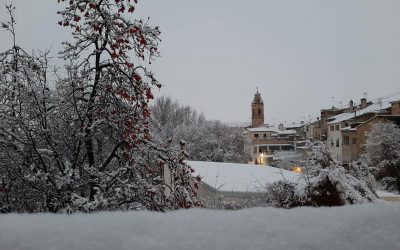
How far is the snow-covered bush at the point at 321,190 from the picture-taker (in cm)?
612

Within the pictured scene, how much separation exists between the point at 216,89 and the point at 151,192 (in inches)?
1127

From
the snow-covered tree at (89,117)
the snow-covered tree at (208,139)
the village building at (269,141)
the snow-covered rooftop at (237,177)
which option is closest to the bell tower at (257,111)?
the village building at (269,141)

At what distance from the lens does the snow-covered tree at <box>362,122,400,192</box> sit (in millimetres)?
19719

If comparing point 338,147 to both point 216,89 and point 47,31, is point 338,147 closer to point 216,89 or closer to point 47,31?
point 216,89

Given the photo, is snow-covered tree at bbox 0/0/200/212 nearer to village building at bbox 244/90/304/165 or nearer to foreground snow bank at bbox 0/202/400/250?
foreground snow bank at bbox 0/202/400/250

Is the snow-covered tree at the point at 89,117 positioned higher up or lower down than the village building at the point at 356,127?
lower down

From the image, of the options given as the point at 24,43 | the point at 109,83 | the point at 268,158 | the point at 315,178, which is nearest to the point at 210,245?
the point at 109,83

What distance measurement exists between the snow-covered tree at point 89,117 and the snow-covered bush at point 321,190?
3014 millimetres

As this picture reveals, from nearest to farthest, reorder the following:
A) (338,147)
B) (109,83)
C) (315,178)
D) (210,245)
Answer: (210,245), (109,83), (315,178), (338,147)

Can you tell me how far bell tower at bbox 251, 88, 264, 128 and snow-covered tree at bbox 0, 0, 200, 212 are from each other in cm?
5979

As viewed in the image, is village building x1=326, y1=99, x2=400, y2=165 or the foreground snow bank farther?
village building x1=326, y1=99, x2=400, y2=165

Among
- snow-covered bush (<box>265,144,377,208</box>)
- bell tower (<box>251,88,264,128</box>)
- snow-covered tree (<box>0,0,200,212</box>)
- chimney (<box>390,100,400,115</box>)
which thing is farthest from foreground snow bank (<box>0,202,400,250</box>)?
bell tower (<box>251,88,264,128</box>)

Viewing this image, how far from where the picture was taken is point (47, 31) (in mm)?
3867

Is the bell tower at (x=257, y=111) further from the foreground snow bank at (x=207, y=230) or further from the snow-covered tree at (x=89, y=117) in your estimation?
the foreground snow bank at (x=207, y=230)
